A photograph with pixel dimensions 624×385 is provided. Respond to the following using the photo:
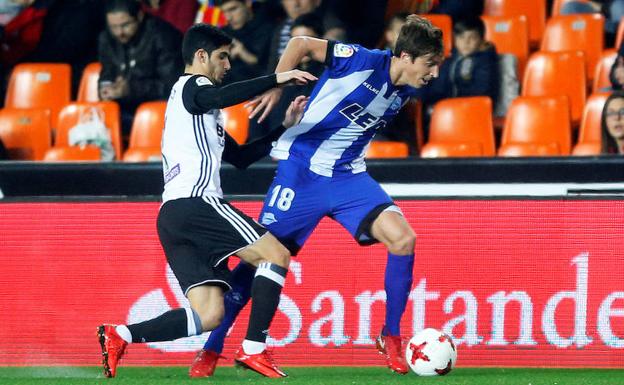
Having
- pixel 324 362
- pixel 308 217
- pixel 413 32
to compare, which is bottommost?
pixel 324 362

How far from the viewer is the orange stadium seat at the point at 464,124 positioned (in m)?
9.09

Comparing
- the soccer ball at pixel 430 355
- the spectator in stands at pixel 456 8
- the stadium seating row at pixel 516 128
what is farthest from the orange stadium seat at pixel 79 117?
the soccer ball at pixel 430 355

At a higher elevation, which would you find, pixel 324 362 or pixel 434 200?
pixel 434 200

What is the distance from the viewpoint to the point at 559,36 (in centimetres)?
1013

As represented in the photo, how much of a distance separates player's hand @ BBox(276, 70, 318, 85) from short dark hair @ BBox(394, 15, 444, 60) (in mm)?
764

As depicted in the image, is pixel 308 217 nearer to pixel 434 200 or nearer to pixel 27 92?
pixel 434 200

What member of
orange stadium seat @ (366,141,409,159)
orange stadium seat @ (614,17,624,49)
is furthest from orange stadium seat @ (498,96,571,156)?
orange stadium seat @ (614,17,624,49)

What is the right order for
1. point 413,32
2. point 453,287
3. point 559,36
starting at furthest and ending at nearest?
1. point 559,36
2. point 453,287
3. point 413,32

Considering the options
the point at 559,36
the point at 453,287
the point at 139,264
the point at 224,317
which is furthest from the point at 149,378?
the point at 559,36

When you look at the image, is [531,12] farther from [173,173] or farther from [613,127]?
[173,173]

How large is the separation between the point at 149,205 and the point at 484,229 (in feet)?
5.84

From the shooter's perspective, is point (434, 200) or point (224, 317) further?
point (434, 200)

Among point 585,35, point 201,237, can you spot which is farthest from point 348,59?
point 585,35

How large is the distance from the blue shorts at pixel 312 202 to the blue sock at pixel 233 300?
235 mm
